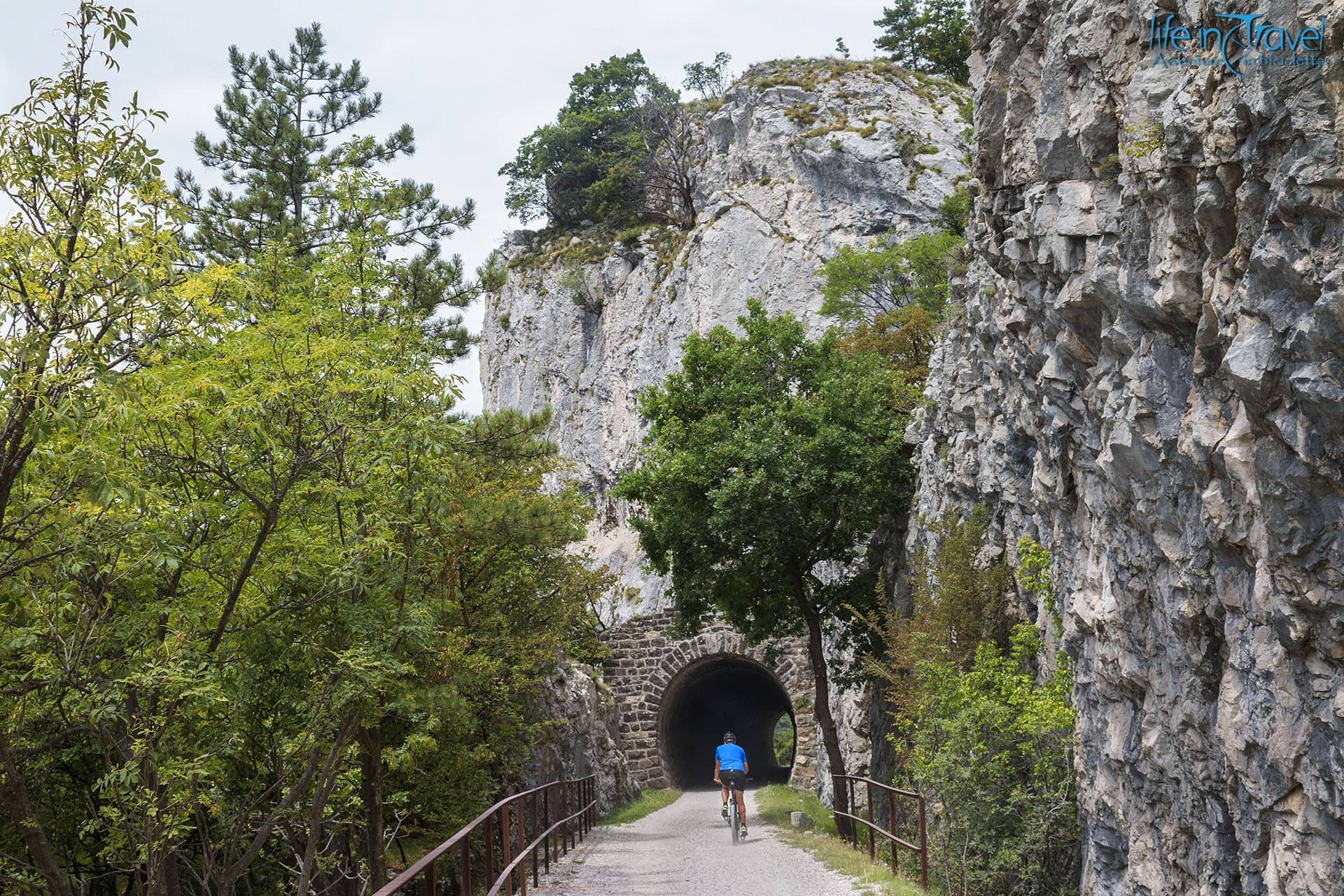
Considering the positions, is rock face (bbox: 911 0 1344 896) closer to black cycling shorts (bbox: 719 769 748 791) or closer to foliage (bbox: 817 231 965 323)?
black cycling shorts (bbox: 719 769 748 791)

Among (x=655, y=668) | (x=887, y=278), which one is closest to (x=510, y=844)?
(x=655, y=668)

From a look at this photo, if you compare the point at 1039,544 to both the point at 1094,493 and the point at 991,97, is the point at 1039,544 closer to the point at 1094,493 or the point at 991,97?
the point at 1094,493

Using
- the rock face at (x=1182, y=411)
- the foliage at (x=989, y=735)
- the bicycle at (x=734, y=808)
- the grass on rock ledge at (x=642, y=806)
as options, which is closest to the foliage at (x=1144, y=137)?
the rock face at (x=1182, y=411)

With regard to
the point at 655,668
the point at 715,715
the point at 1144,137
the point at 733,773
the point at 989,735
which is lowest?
the point at 715,715

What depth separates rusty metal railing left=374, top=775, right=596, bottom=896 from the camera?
5.23 meters

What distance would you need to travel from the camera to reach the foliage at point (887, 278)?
2411cm

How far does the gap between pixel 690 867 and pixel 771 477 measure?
587cm

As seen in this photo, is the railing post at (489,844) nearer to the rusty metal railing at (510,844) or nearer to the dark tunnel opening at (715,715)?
the rusty metal railing at (510,844)

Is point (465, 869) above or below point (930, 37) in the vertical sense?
below

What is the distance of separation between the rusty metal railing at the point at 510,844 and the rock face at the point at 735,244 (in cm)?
1475

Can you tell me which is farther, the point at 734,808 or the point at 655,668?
the point at 655,668

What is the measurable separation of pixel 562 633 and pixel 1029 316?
26.4 ft

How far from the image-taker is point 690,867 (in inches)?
445

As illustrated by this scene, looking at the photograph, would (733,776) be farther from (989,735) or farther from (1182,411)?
(1182,411)
